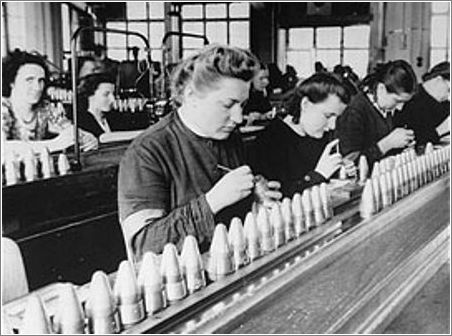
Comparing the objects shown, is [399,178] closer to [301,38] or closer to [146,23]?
[301,38]

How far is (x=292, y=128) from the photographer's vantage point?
5.16ft

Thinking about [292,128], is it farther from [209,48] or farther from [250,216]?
[250,216]

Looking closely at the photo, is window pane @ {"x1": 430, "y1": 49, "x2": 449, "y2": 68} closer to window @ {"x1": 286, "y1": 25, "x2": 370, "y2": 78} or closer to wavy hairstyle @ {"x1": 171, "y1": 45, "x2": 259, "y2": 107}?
window @ {"x1": 286, "y1": 25, "x2": 370, "y2": 78}

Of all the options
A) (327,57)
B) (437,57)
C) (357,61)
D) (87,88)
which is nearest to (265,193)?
(327,57)

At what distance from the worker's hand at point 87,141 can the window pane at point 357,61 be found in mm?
897

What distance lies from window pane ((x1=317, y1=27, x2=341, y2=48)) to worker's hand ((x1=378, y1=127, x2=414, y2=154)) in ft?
1.09

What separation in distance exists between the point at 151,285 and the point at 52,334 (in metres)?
0.13

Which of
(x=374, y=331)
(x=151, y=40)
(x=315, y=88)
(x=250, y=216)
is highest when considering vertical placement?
(x=151, y=40)

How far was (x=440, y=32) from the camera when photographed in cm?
163

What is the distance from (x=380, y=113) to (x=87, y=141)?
93 centimetres

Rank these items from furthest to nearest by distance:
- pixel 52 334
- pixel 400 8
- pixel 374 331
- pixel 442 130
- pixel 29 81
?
1. pixel 442 130
2. pixel 400 8
3. pixel 29 81
4. pixel 374 331
5. pixel 52 334

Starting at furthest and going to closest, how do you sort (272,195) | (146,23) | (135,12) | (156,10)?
(146,23)
(135,12)
(156,10)
(272,195)

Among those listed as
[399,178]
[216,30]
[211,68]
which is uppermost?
[216,30]

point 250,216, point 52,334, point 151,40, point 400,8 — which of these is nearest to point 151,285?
point 52,334
